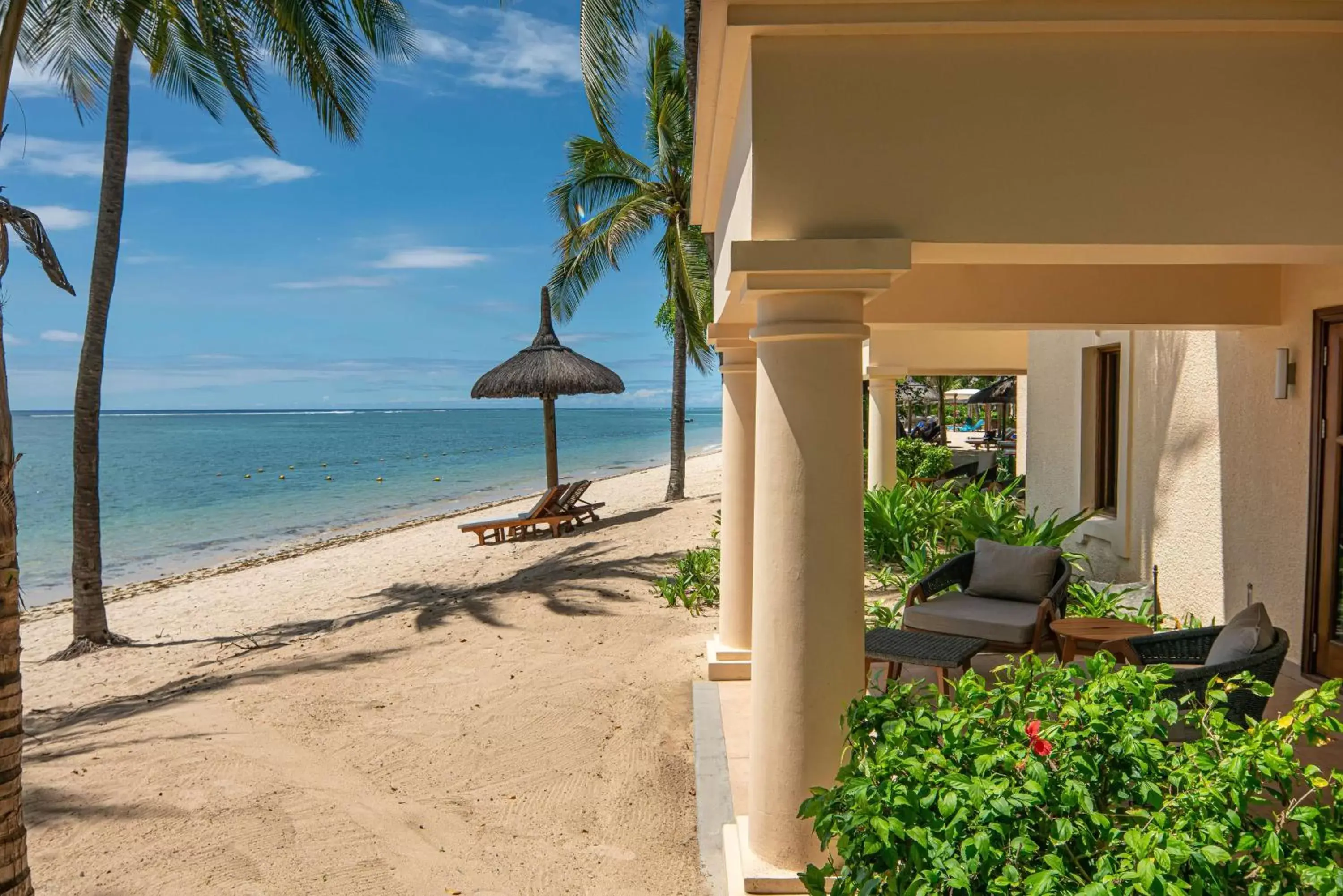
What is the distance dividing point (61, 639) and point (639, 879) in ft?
39.4

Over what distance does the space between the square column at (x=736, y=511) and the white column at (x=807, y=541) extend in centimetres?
234

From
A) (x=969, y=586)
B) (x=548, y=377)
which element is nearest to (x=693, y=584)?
(x=969, y=586)

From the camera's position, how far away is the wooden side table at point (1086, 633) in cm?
595

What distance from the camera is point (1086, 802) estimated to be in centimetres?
228

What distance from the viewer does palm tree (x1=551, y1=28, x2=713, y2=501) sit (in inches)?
679

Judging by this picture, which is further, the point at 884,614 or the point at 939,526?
the point at 939,526

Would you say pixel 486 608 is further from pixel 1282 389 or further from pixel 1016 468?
pixel 1016 468

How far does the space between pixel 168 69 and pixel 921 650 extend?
41.3 ft

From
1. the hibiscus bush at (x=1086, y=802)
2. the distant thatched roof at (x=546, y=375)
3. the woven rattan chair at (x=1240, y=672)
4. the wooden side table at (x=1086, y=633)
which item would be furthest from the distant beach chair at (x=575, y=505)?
the hibiscus bush at (x=1086, y=802)

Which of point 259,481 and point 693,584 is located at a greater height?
point 693,584

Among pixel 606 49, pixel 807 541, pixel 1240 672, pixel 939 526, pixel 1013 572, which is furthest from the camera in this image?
pixel 939 526

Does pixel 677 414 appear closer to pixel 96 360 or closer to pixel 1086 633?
pixel 96 360

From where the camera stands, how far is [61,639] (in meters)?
12.7

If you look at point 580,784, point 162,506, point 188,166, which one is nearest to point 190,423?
point 188,166
